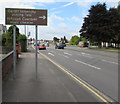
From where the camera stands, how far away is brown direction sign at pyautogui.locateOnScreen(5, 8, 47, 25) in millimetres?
7699

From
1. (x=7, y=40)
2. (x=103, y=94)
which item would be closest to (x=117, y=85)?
(x=103, y=94)

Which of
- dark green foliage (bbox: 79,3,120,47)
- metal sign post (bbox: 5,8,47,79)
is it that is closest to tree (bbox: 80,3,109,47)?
dark green foliage (bbox: 79,3,120,47)

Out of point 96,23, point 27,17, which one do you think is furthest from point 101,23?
point 27,17

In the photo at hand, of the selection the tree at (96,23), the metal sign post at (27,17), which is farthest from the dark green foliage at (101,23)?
the metal sign post at (27,17)

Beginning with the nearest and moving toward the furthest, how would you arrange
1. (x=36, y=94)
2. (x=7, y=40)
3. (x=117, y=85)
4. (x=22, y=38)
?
(x=36, y=94)
(x=117, y=85)
(x=7, y=40)
(x=22, y=38)

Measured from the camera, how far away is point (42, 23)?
7.70m

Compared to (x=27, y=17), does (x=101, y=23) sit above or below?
above

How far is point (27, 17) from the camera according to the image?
7.77 m

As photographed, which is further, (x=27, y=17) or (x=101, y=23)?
(x=101, y=23)

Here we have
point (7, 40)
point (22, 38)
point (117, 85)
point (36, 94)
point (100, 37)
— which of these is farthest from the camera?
point (100, 37)

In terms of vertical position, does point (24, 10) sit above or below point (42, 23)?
above

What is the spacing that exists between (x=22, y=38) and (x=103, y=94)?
2620cm

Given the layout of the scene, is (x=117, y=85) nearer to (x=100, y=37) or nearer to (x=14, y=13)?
(x=14, y=13)

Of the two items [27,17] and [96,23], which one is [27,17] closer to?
[27,17]
